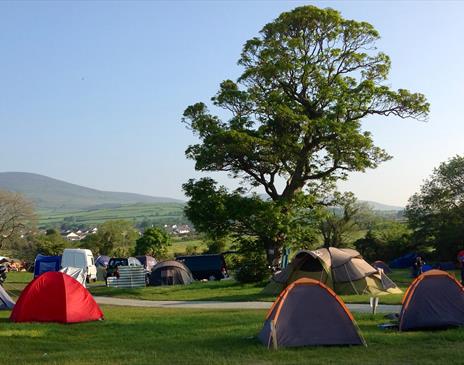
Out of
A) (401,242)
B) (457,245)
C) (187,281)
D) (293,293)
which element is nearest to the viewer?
(293,293)

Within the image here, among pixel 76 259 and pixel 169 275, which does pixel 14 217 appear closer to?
pixel 76 259

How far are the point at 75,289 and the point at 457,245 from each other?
31.8m

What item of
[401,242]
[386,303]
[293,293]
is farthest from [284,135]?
[401,242]

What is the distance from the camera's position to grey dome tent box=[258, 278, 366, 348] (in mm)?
11070

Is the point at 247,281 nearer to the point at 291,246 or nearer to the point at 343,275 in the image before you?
the point at 291,246

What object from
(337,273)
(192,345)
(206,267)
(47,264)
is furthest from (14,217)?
(192,345)

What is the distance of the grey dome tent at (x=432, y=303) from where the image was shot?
12555mm

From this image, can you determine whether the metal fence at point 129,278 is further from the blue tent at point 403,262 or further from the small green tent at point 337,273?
the blue tent at point 403,262

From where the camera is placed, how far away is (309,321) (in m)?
11.4

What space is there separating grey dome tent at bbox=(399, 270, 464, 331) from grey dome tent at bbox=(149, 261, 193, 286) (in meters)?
20.2

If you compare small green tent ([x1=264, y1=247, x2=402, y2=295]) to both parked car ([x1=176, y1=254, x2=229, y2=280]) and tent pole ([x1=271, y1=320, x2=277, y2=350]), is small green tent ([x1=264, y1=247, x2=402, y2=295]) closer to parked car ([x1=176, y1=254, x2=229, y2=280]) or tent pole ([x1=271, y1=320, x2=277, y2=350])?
parked car ([x1=176, y1=254, x2=229, y2=280])

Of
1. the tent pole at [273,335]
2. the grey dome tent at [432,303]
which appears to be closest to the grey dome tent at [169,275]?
the grey dome tent at [432,303]

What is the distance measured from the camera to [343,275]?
2294 centimetres

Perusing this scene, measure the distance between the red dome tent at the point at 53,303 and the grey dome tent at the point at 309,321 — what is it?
19.5 ft
